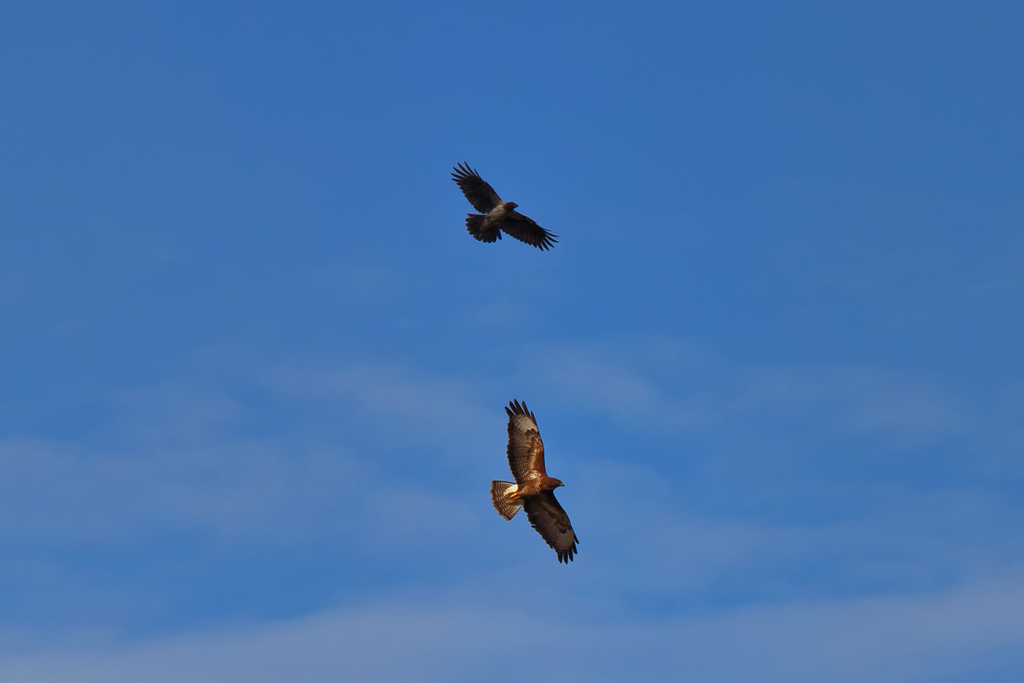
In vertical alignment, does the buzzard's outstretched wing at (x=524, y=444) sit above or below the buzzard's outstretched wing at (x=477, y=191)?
below

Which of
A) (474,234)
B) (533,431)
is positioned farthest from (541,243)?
(533,431)

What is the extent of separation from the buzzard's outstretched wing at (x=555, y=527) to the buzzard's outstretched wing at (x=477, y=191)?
954 centimetres

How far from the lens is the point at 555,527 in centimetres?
2866

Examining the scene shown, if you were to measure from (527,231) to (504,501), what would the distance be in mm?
9784

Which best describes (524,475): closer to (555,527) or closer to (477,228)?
(555,527)

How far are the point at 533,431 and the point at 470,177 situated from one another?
942 centimetres

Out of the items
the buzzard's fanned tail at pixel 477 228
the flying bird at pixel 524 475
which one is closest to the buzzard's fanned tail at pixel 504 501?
the flying bird at pixel 524 475

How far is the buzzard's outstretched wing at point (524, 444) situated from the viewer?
27.8 metres

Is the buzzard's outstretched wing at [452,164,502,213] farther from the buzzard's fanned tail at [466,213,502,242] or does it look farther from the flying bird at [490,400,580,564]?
the flying bird at [490,400,580,564]

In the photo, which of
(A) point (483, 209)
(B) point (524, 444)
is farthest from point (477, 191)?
(B) point (524, 444)

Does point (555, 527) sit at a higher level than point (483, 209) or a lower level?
lower

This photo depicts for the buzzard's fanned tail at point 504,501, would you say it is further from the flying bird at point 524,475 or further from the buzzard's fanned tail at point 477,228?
the buzzard's fanned tail at point 477,228

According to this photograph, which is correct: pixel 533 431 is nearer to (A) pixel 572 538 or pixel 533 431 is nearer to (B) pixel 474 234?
(A) pixel 572 538

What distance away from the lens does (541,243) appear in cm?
3569
